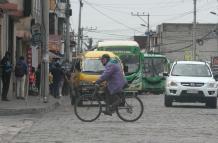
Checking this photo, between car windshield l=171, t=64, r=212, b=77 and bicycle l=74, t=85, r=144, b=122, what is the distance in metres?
9.24

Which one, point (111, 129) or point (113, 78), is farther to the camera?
point (113, 78)

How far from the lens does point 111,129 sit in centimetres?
1630

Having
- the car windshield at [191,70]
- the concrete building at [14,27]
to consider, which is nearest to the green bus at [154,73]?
the concrete building at [14,27]

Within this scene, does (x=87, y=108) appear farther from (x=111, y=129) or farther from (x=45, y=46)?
(x=45, y=46)

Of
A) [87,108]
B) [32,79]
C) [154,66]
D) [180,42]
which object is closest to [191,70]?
[87,108]

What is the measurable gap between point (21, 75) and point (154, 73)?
25090mm

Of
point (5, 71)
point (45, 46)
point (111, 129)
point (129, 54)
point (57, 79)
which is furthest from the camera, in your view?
point (129, 54)

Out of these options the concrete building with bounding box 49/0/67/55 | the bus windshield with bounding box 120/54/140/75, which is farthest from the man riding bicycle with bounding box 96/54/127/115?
the concrete building with bounding box 49/0/67/55

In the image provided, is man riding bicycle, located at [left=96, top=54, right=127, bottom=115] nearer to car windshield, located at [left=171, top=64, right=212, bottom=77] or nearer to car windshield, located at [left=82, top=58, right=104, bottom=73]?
car windshield, located at [left=171, top=64, right=212, bottom=77]

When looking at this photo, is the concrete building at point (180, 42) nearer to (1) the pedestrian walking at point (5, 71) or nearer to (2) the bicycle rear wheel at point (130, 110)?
(1) the pedestrian walking at point (5, 71)

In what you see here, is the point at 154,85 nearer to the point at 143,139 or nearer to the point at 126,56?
the point at 126,56

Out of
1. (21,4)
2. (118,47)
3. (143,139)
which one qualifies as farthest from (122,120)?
(118,47)

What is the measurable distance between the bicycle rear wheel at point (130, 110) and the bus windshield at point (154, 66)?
3376 cm

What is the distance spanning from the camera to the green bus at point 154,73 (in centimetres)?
5212
